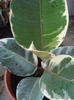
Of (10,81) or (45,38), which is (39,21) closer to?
(45,38)

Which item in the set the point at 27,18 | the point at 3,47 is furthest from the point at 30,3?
the point at 3,47

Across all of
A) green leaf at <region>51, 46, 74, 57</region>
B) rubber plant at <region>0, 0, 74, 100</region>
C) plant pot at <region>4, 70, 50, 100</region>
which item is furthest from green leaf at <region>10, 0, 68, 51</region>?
plant pot at <region>4, 70, 50, 100</region>

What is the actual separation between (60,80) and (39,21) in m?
0.20

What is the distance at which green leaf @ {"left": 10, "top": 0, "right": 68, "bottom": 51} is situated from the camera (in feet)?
1.36

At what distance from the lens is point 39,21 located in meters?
0.44

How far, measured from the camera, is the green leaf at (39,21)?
41 centimetres

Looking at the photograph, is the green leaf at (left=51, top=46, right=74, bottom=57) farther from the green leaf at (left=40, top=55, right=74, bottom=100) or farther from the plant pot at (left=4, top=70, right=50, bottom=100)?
the plant pot at (left=4, top=70, right=50, bottom=100)

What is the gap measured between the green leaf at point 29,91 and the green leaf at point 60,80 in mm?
55

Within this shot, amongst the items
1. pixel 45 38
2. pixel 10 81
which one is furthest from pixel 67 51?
pixel 10 81

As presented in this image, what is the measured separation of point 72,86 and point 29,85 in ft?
0.56

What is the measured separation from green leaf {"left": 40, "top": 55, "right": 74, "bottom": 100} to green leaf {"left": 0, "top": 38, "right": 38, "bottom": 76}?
86 mm

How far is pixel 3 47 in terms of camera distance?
54cm

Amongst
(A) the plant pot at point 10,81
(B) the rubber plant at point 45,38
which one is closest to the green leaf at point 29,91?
(B) the rubber plant at point 45,38

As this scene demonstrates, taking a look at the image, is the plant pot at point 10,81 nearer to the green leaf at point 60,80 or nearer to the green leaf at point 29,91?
the green leaf at point 29,91
